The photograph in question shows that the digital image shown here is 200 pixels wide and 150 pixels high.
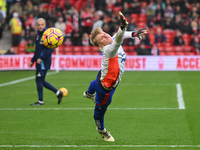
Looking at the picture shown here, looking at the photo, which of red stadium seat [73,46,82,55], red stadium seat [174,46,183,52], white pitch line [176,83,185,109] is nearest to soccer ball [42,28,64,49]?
white pitch line [176,83,185,109]

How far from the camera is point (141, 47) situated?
24438mm

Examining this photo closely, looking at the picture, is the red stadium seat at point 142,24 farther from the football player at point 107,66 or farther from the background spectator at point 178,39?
the football player at point 107,66

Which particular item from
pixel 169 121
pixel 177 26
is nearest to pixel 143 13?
pixel 177 26

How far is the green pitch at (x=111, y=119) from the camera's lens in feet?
24.1

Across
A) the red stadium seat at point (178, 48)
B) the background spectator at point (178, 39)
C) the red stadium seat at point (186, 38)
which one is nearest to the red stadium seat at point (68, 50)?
the red stadium seat at point (178, 48)

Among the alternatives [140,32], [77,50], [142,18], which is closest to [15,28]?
[77,50]

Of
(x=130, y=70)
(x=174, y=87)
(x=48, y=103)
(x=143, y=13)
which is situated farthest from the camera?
(x=143, y=13)

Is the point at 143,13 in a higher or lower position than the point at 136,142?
higher

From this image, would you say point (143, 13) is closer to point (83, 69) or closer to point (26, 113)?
point (83, 69)

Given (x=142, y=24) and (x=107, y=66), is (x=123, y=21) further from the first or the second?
(x=142, y=24)

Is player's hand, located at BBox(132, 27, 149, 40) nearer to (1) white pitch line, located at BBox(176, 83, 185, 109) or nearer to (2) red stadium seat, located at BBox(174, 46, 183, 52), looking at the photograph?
(1) white pitch line, located at BBox(176, 83, 185, 109)

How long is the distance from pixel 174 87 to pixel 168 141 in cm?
847

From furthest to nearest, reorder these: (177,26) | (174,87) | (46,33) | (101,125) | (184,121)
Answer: (177,26) → (174,87) → (46,33) → (184,121) → (101,125)

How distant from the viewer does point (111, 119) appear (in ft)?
31.7
